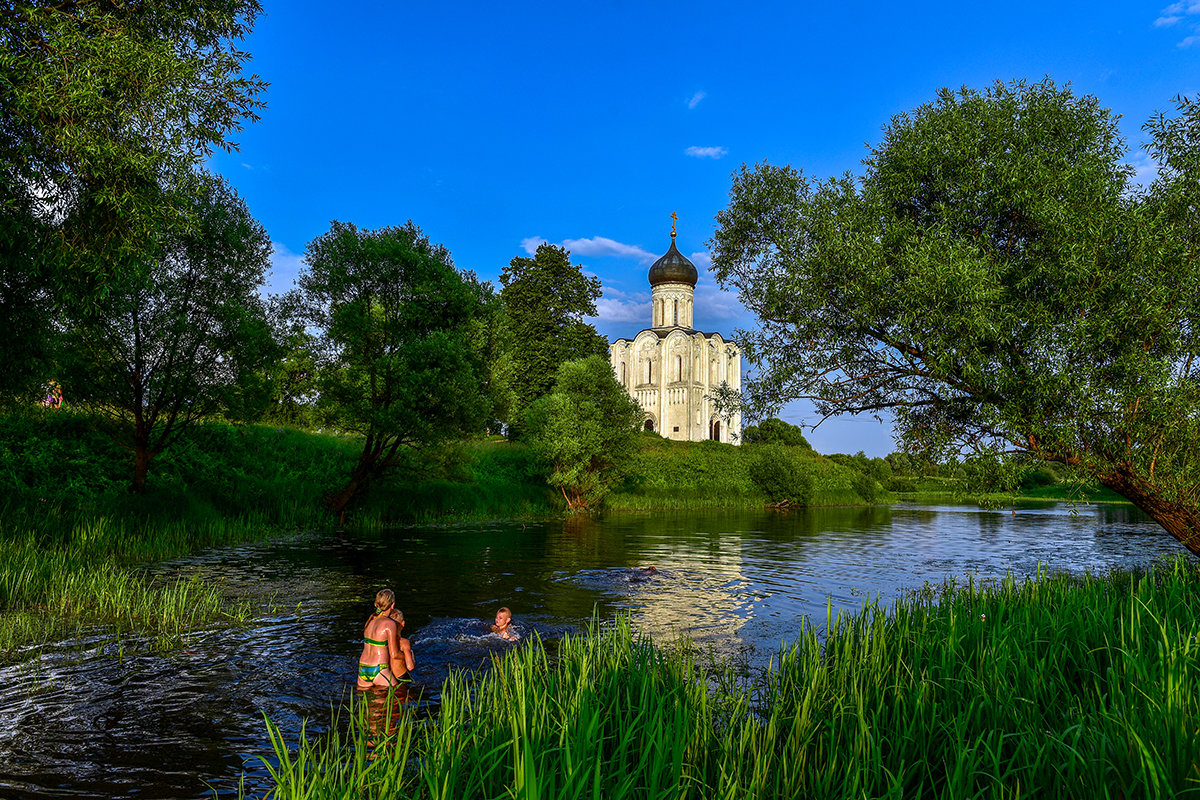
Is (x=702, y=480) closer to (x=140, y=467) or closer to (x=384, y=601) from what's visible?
(x=140, y=467)

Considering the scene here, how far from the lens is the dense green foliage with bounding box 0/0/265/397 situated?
1081 cm

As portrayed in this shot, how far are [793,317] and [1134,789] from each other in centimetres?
1339

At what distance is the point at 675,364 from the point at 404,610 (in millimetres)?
80856

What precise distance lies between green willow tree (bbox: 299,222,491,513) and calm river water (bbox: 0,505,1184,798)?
449cm

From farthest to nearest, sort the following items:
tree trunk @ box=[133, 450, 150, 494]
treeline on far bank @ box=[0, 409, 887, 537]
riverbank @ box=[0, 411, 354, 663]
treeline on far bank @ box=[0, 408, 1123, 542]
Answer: tree trunk @ box=[133, 450, 150, 494] < treeline on far bank @ box=[0, 409, 887, 537] < treeline on far bank @ box=[0, 408, 1123, 542] < riverbank @ box=[0, 411, 354, 663]

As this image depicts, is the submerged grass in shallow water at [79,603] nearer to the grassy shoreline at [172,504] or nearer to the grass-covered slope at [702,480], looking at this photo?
the grassy shoreline at [172,504]

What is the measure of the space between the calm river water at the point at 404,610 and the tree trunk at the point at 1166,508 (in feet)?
14.2

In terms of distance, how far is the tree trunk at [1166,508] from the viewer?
13445mm

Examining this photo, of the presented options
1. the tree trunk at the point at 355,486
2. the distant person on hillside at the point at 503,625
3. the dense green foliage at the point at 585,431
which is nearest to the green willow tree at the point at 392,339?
the tree trunk at the point at 355,486

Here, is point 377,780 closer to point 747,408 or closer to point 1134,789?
point 1134,789

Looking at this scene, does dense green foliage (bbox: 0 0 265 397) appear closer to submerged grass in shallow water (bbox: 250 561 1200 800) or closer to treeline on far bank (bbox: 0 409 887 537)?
treeline on far bank (bbox: 0 409 887 537)

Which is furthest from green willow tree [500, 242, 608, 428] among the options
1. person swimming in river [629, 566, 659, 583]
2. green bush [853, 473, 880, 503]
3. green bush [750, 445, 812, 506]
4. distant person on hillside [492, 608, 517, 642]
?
distant person on hillside [492, 608, 517, 642]

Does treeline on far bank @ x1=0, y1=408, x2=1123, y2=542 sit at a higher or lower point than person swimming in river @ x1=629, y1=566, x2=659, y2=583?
higher

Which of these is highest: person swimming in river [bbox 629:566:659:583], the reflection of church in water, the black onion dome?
the black onion dome
